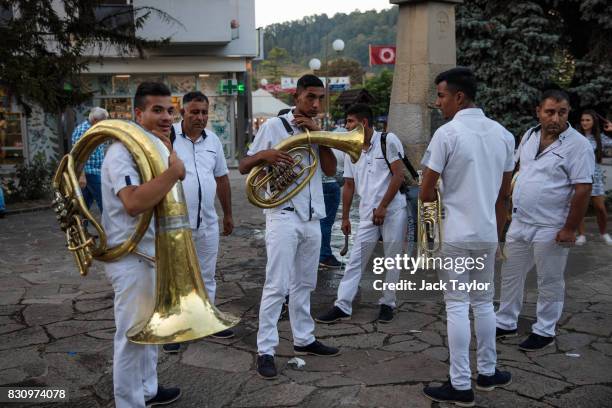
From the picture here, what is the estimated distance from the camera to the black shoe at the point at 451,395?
11.3 ft

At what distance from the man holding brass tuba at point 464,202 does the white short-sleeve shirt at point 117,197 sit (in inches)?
67.1

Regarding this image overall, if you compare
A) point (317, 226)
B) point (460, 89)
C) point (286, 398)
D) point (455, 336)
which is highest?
point (460, 89)

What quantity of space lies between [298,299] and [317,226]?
55 centimetres

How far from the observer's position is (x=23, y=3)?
1044 centimetres

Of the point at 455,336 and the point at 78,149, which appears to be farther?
the point at 455,336

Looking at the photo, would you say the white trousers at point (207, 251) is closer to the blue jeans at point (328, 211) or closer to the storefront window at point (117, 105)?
the blue jeans at point (328, 211)

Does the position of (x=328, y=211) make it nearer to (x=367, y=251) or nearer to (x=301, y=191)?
(x=367, y=251)

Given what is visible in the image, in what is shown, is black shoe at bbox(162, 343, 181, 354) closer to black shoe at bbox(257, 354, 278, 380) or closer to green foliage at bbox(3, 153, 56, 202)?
black shoe at bbox(257, 354, 278, 380)

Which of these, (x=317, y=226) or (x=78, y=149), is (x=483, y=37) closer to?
(x=317, y=226)

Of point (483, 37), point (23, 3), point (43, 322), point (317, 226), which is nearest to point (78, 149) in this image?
point (317, 226)

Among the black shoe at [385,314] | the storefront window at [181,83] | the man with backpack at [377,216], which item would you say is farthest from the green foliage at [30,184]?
the black shoe at [385,314]

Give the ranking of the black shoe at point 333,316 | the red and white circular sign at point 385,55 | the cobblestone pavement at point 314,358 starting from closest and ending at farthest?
the cobblestone pavement at point 314,358
the black shoe at point 333,316
the red and white circular sign at point 385,55

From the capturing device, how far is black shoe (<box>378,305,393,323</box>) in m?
4.99

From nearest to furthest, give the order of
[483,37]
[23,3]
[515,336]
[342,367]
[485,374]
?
[485,374], [342,367], [515,336], [23,3], [483,37]
